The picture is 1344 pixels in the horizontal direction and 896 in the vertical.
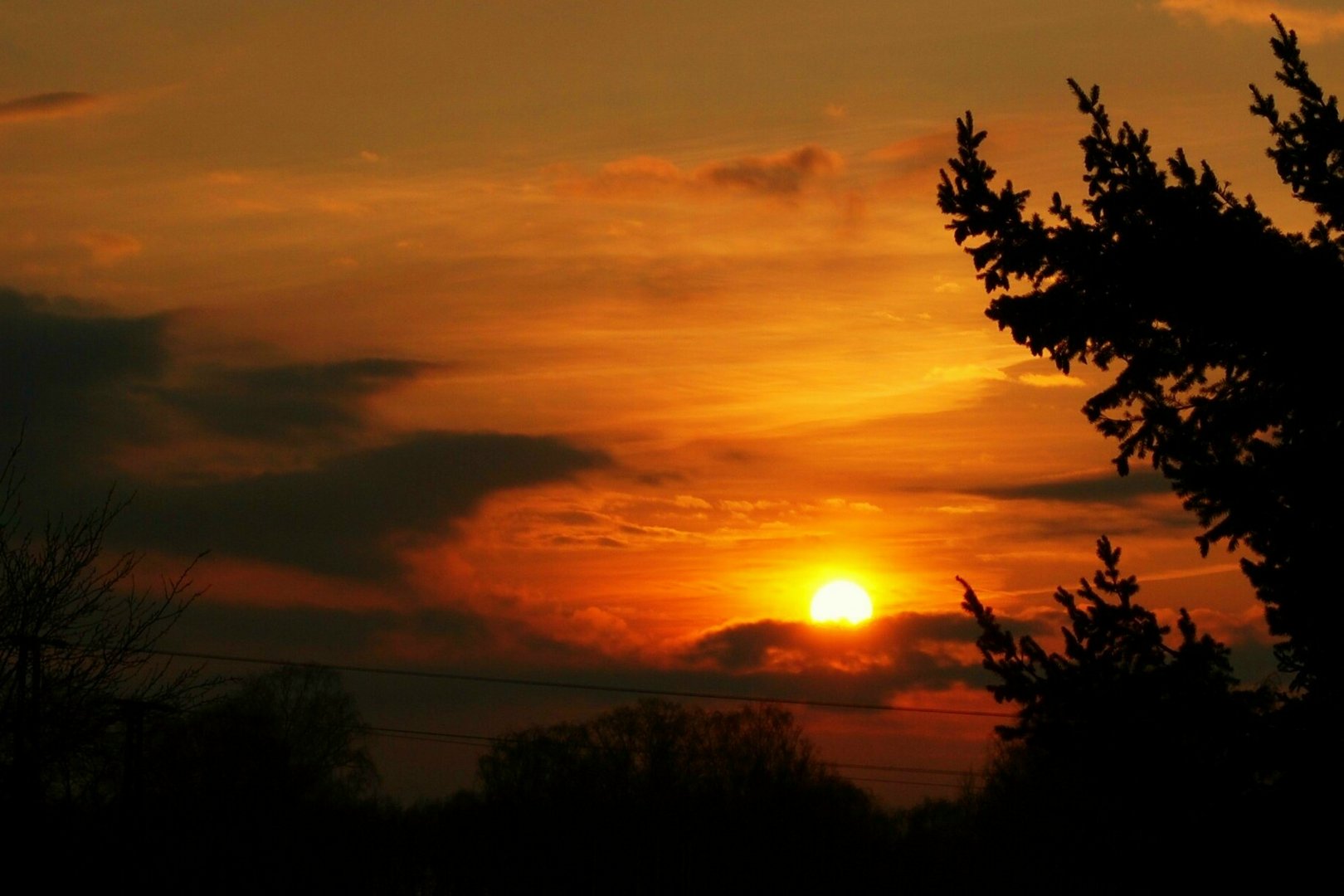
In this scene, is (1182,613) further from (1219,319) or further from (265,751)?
(265,751)

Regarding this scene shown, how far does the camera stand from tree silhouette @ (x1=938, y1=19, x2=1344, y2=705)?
32.9ft

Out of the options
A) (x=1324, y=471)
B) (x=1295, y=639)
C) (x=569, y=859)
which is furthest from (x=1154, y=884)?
(x=569, y=859)

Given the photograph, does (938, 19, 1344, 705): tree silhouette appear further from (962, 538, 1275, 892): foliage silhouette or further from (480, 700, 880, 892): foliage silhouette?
(480, 700, 880, 892): foliage silhouette

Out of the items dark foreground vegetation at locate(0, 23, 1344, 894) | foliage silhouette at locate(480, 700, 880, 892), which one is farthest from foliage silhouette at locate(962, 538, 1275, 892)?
foliage silhouette at locate(480, 700, 880, 892)

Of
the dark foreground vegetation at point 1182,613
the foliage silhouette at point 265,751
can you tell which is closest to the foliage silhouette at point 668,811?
the foliage silhouette at point 265,751

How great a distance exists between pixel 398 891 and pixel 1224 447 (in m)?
32.8

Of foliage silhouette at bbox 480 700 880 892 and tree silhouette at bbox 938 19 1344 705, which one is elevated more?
tree silhouette at bbox 938 19 1344 705

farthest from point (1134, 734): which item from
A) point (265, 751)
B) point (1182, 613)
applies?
point (265, 751)

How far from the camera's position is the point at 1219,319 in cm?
1070

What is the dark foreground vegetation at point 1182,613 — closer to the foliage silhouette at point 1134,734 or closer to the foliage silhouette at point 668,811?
the foliage silhouette at point 1134,734

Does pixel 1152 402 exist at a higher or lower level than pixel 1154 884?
higher

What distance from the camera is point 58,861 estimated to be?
15.0 meters

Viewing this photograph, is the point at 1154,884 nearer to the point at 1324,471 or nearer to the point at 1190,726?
the point at 1190,726

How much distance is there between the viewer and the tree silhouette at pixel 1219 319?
32.9ft
